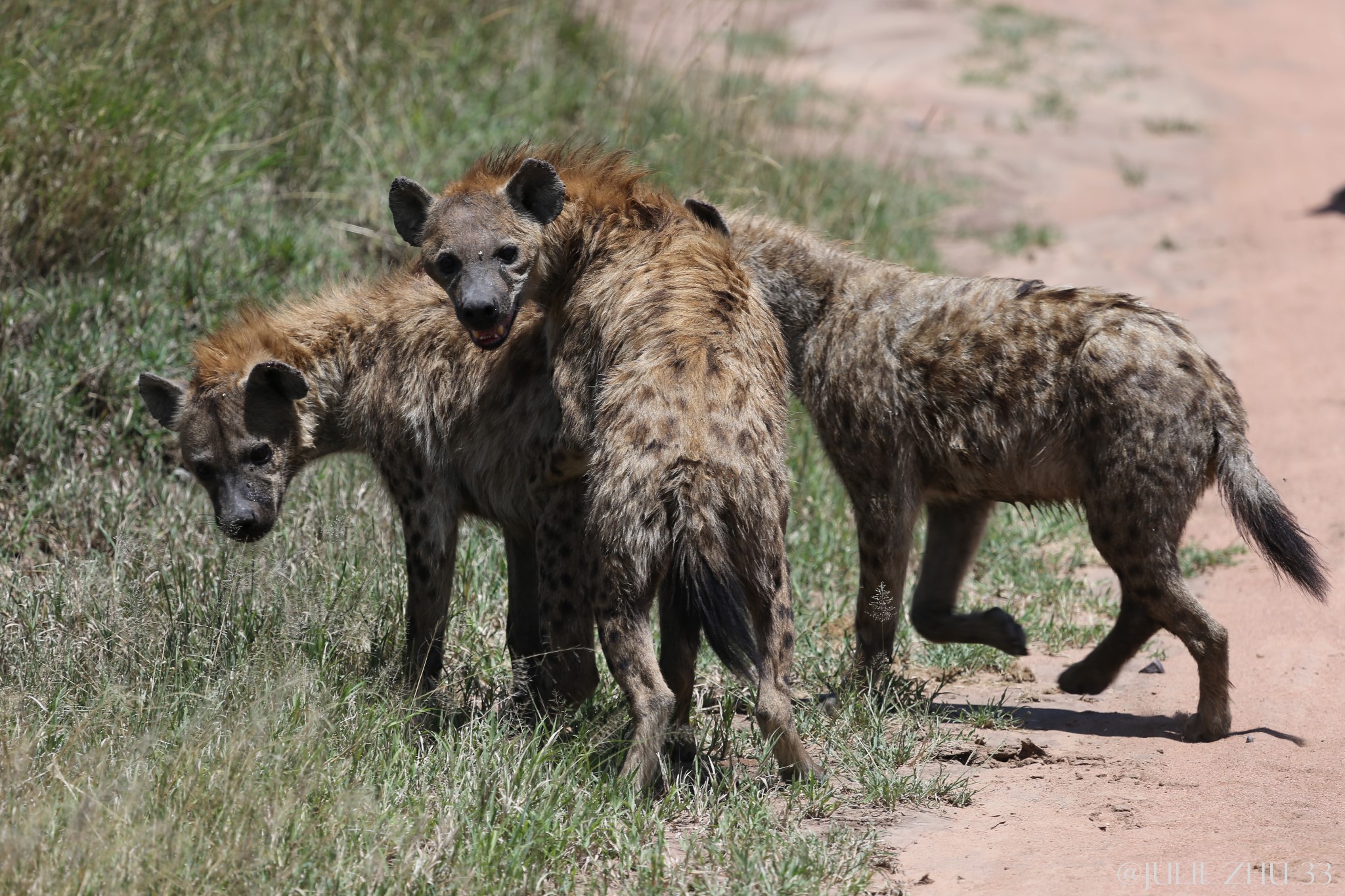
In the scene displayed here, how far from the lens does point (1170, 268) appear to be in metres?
10.3

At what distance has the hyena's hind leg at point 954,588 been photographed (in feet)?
17.0

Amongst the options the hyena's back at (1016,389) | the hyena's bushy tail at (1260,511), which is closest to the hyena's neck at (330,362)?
the hyena's back at (1016,389)

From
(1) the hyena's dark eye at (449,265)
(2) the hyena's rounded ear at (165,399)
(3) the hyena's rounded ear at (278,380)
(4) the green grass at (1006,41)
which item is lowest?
(2) the hyena's rounded ear at (165,399)

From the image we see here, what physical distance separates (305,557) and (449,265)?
1499mm

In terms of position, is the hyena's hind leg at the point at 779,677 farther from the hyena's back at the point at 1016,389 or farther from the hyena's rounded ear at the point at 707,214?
the hyena's rounded ear at the point at 707,214

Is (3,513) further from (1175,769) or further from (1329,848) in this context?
(1329,848)

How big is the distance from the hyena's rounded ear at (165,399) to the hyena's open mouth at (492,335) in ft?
4.40

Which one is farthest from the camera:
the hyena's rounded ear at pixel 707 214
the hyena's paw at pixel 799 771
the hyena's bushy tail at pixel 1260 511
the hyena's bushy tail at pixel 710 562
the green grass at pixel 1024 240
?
the green grass at pixel 1024 240

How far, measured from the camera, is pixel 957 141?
45.6ft

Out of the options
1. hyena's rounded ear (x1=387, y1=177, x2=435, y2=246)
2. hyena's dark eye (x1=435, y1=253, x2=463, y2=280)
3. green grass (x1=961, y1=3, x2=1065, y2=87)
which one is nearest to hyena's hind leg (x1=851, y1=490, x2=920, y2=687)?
hyena's dark eye (x1=435, y1=253, x2=463, y2=280)

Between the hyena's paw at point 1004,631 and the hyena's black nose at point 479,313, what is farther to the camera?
the hyena's paw at point 1004,631

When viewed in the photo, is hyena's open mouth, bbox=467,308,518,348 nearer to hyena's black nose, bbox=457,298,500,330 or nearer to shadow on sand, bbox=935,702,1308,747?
hyena's black nose, bbox=457,298,500,330

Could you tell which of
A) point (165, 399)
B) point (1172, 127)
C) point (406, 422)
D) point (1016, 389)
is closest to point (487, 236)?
point (406, 422)

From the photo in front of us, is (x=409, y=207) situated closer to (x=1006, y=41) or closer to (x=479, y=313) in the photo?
(x=479, y=313)
